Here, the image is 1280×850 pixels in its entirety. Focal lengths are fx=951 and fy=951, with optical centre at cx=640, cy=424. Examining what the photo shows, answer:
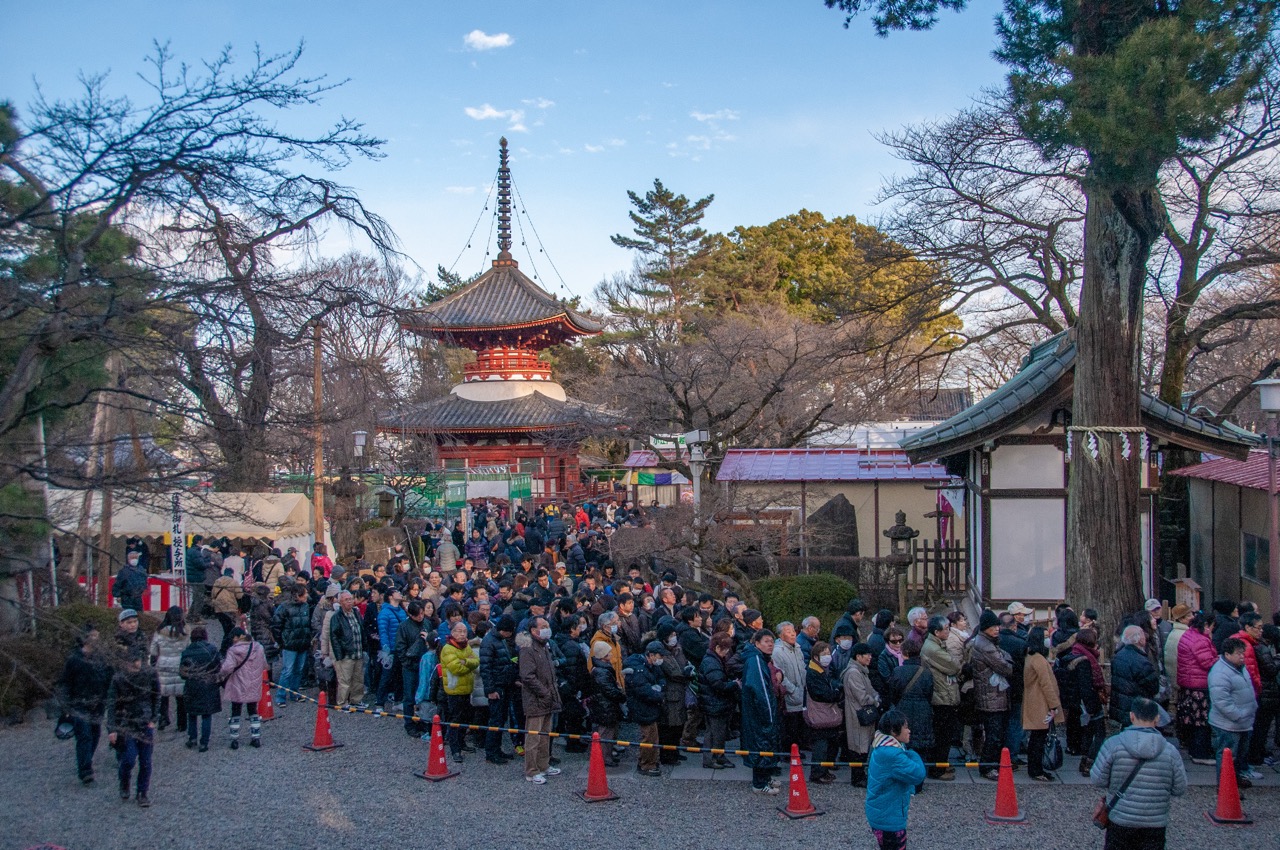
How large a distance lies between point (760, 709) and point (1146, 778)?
3097mm

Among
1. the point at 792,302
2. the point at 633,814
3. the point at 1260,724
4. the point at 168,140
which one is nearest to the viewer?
the point at 168,140

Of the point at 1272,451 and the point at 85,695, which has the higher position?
the point at 1272,451

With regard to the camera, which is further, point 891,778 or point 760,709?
point 760,709

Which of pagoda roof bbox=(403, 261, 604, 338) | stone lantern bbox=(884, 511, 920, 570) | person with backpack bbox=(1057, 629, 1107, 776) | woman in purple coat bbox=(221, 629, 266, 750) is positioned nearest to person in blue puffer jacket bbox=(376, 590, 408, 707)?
woman in purple coat bbox=(221, 629, 266, 750)

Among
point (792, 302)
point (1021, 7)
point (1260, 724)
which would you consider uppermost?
point (792, 302)

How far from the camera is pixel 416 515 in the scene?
90.0ft

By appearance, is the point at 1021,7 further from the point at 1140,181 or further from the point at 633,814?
the point at 633,814

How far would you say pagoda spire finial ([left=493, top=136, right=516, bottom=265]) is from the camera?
34469 mm

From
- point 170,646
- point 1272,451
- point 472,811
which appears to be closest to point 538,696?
point 472,811

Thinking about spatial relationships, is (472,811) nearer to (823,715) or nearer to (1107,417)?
(823,715)

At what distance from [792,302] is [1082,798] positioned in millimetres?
36706

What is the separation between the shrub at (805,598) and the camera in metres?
13.7

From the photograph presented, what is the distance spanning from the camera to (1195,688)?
7.98 m

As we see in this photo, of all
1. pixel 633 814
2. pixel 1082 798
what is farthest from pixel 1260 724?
pixel 633 814
